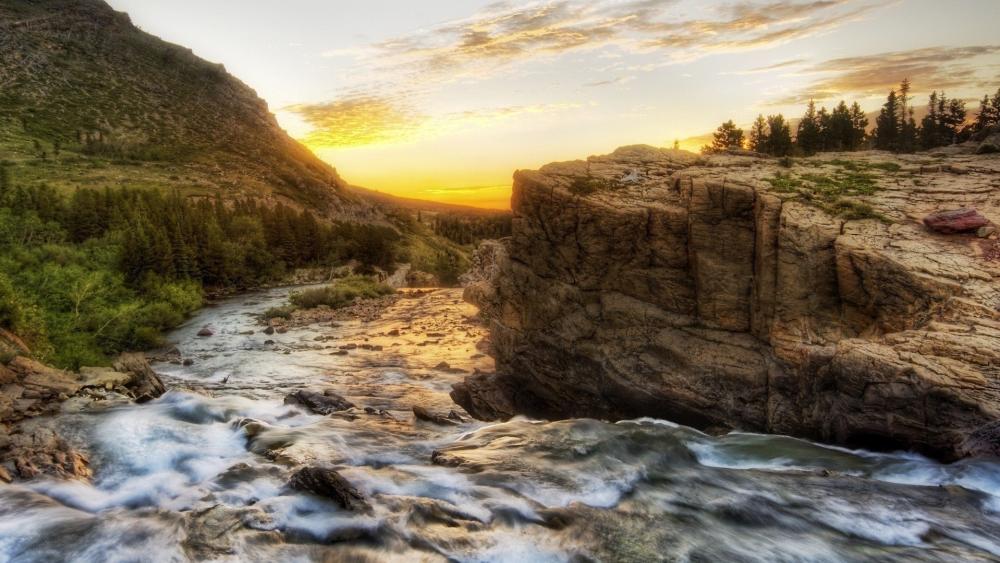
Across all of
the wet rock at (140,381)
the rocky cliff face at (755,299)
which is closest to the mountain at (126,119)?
the wet rock at (140,381)

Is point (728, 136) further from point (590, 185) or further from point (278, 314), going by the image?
point (278, 314)

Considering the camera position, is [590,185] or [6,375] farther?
[590,185]

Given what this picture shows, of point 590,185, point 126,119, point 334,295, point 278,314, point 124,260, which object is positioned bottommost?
point 278,314

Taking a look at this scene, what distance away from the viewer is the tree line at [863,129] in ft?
119

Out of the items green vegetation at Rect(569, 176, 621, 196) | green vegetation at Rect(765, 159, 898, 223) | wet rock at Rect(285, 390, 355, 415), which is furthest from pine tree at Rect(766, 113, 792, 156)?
wet rock at Rect(285, 390, 355, 415)

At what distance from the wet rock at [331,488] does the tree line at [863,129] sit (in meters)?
31.2

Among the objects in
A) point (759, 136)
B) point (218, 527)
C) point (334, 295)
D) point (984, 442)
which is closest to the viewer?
point (218, 527)

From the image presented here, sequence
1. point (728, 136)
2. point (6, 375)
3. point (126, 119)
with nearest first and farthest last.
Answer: point (6, 375)
point (728, 136)
point (126, 119)

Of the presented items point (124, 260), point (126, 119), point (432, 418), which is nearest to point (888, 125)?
point (432, 418)

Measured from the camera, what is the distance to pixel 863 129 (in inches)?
1677

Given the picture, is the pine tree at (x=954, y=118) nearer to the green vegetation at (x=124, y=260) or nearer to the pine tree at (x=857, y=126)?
the pine tree at (x=857, y=126)

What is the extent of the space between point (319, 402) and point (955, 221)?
18645mm

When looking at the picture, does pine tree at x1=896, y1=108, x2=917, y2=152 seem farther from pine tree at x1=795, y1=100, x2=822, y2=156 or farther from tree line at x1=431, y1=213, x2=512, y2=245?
tree line at x1=431, y1=213, x2=512, y2=245

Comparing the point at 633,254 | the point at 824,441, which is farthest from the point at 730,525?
the point at 633,254
